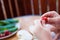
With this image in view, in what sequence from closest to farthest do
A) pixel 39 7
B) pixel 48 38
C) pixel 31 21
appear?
pixel 48 38, pixel 31 21, pixel 39 7

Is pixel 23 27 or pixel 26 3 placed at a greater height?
pixel 26 3

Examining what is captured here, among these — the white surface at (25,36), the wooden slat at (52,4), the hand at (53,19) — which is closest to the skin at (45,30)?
the hand at (53,19)

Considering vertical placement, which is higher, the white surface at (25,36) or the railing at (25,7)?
the railing at (25,7)

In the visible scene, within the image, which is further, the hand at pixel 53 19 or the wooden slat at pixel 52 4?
the wooden slat at pixel 52 4

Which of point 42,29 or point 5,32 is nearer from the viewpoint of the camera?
point 42,29

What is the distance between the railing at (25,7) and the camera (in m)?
1.12

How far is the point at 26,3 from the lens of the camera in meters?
1.18

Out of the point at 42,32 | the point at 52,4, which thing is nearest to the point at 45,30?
the point at 42,32

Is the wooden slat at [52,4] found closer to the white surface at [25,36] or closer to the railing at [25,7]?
the railing at [25,7]

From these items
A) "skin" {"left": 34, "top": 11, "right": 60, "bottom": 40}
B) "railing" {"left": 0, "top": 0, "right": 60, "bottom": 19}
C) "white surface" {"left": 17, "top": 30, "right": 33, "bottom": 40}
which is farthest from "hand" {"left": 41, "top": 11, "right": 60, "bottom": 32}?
"railing" {"left": 0, "top": 0, "right": 60, "bottom": 19}

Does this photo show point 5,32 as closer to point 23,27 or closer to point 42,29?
point 23,27

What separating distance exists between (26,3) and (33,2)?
7cm

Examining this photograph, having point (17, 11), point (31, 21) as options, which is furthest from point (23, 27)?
point (17, 11)

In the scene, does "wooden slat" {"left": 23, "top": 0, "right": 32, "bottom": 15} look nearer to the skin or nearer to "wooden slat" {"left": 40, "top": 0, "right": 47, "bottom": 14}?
"wooden slat" {"left": 40, "top": 0, "right": 47, "bottom": 14}
